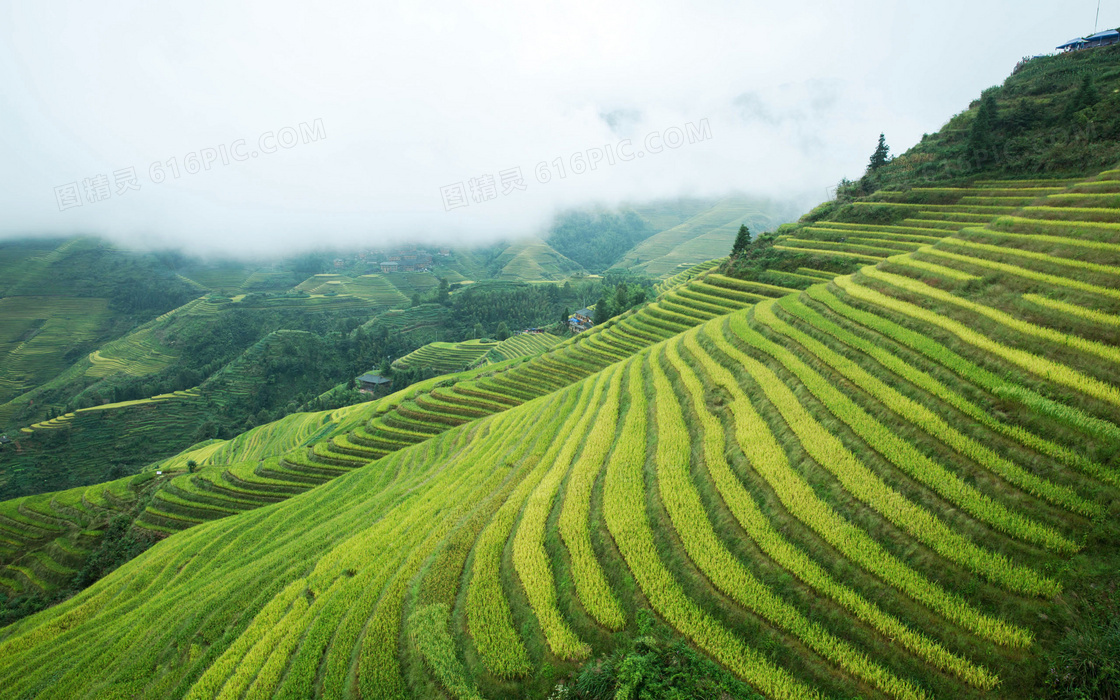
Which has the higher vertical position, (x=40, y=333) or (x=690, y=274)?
(x=40, y=333)

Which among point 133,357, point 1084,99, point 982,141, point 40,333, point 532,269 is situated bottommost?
point 133,357

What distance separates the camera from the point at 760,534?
8.52m

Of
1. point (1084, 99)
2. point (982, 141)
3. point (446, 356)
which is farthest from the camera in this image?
point (446, 356)

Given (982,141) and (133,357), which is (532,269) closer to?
(133,357)

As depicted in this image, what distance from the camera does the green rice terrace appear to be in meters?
6.50

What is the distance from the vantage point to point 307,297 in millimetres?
126500

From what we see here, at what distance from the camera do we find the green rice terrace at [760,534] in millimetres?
6500

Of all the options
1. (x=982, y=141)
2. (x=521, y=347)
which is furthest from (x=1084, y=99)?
(x=521, y=347)

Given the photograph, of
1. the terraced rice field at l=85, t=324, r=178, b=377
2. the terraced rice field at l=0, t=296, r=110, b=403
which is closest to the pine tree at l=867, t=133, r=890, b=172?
the terraced rice field at l=85, t=324, r=178, b=377

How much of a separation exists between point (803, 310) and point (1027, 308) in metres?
6.64

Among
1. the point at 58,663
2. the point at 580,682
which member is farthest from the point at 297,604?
the point at 58,663

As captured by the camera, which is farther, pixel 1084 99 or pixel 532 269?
pixel 532 269

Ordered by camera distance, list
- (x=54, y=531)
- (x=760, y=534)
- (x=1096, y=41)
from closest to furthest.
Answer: (x=760, y=534), (x=54, y=531), (x=1096, y=41)

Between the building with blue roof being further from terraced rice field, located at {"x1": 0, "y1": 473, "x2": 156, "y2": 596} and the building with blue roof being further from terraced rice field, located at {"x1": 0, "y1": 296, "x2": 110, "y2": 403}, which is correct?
terraced rice field, located at {"x1": 0, "y1": 296, "x2": 110, "y2": 403}
